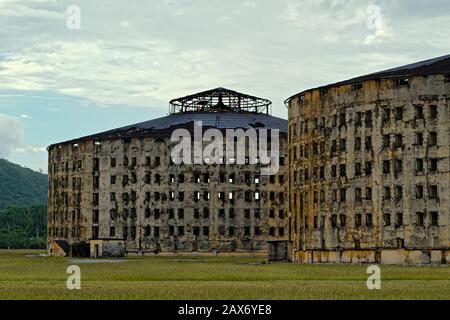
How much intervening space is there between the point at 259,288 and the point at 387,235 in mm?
38786

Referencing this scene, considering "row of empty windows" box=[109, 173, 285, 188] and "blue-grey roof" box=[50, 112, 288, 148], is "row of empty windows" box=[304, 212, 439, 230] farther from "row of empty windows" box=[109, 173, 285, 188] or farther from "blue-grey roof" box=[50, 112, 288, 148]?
"blue-grey roof" box=[50, 112, 288, 148]

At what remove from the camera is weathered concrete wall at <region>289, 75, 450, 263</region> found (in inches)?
2726

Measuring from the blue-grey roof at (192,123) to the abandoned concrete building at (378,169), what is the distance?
3476cm

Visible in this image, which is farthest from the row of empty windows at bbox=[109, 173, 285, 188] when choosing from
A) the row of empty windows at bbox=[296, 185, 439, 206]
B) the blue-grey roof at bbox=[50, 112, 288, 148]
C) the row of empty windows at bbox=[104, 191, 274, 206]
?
the row of empty windows at bbox=[296, 185, 439, 206]

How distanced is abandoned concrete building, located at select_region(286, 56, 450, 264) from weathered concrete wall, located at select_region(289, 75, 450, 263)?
7 cm

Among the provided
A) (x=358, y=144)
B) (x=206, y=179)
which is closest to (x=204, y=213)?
(x=206, y=179)

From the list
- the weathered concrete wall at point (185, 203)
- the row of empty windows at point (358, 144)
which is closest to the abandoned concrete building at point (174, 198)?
the weathered concrete wall at point (185, 203)

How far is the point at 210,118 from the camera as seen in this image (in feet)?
391

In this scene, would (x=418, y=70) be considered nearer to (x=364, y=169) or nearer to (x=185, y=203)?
(x=364, y=169)

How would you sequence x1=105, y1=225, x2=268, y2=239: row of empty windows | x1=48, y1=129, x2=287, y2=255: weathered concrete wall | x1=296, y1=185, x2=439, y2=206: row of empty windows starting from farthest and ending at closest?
x1=48, y1=129, x2=287, y2=255: weathered concrete wall
x1=105, y1=225, x2=268, y2=239: row of empty windows
x1=296, y1=185, x2=439, y2=206: row of empty windows

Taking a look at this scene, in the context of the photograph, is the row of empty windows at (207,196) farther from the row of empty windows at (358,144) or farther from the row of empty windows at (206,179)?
the row of empty windows at (358,144)

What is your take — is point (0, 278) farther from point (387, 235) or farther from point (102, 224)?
point (102, 224)

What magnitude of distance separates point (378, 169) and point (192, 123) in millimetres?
45461

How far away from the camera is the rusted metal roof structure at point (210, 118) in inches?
4513
